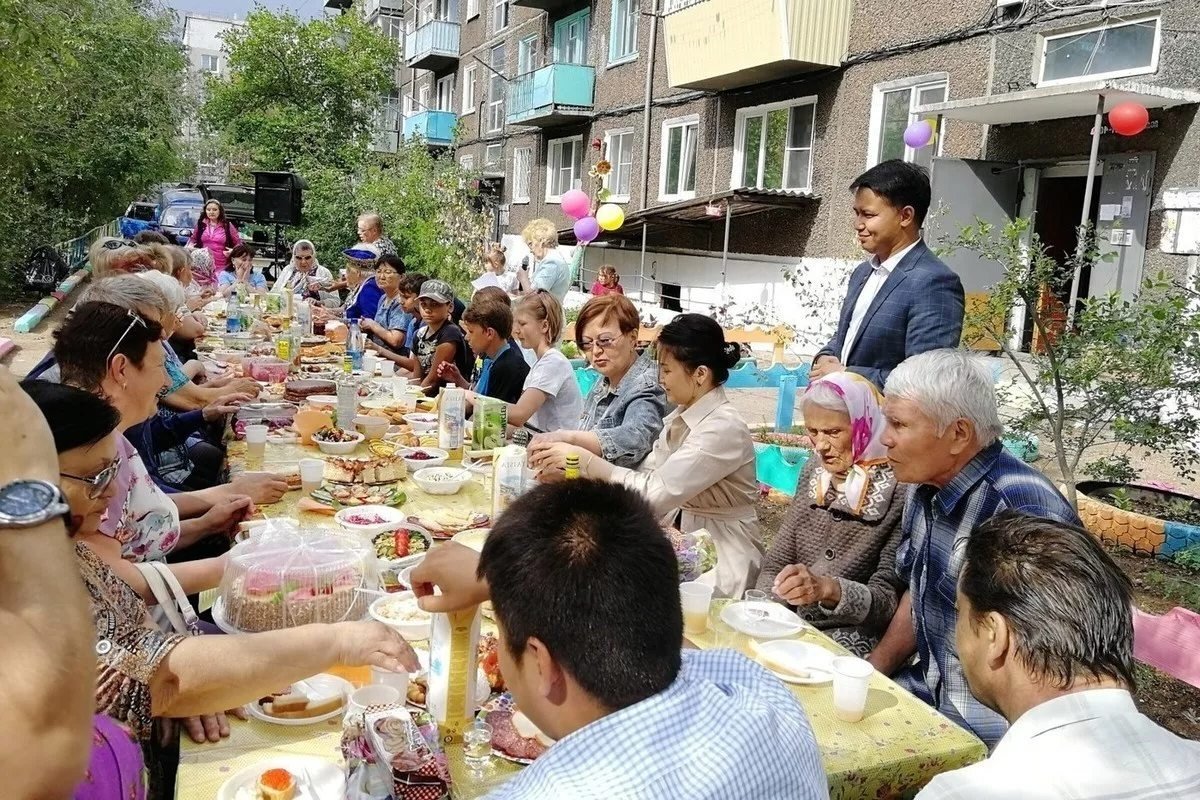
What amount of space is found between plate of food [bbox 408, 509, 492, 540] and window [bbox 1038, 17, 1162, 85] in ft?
29.9

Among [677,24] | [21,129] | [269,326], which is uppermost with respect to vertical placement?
[677,24]

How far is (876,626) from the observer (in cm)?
291

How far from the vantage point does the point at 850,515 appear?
10.1ft

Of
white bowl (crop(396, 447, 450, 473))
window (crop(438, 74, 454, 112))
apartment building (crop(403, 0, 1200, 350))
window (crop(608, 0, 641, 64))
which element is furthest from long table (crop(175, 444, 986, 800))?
window (crop(438, 74, 454, 112))

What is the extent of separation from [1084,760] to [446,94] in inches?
1249

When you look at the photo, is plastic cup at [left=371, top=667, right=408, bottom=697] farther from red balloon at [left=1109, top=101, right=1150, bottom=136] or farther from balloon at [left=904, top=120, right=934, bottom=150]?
balloon at [left=904, top=120, right=934, bottom=150]

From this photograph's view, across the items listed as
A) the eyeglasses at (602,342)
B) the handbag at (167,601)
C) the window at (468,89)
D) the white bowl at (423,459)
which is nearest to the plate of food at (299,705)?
the handbag at (167,601)

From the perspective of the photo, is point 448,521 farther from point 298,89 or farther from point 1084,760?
point 298,89

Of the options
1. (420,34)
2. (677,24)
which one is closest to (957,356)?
(677,24)

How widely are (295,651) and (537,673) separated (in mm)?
800

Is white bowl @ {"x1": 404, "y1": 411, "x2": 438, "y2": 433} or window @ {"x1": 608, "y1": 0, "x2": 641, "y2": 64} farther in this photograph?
window @ {"x1": 608, "y1": 0, "x2": 641, "y2": 64}

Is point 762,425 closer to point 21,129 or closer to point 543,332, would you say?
point 543,332

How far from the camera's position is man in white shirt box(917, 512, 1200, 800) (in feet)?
4.49

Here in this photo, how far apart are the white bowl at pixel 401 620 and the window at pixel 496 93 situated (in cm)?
2483
